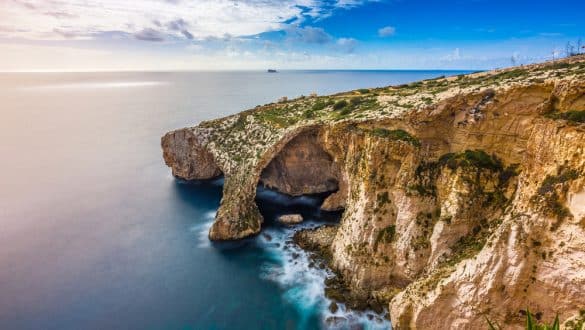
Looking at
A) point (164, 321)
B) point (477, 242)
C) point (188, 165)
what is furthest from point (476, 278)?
point (188, 165)

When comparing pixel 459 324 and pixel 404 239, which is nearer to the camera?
pixel 459 324

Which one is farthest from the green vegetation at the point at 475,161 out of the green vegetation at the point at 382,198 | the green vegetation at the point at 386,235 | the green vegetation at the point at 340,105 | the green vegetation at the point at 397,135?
the green vegetation at the point at 340,105

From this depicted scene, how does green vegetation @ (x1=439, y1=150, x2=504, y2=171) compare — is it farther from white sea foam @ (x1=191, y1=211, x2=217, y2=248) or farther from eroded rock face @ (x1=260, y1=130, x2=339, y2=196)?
white sea foam @ (x1=191, y1=211, x2=217, y2=248)

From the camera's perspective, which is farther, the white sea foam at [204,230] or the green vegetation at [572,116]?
the white sea foam at [204,230]

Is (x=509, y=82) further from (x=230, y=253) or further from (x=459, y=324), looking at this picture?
(x=230, y=253)

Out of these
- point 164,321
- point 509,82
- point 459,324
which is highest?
point 509,82

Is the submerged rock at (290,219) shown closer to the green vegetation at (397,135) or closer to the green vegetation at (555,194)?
the green vegetation at (397,135)
